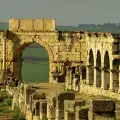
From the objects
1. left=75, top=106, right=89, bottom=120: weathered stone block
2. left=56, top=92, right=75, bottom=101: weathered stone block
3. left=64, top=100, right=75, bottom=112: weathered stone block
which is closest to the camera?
left=75, top=106, right=89, bottom=120: weathered stone block

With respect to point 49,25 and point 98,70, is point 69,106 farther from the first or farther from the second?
point 49,25

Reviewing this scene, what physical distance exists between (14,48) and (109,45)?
10.3 m

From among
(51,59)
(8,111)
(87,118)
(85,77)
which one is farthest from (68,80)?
(87,118)

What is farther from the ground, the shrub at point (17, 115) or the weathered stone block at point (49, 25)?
the weathered stone block at point (49, 25)

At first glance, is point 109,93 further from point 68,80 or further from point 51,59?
point 51,59

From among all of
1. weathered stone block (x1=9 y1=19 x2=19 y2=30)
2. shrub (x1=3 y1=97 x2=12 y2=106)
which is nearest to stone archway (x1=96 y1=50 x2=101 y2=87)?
shrub (x1=3 y1=97 x2=12 y2=106)

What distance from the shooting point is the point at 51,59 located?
4288cm

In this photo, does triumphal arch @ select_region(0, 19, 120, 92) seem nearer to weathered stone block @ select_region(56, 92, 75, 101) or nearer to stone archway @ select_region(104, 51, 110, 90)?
stone archway @ select_region(104, 51, 110, 90)

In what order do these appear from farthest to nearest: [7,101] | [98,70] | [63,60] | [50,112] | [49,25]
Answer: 1. [49,25]
2. [63,60]
3. [98,70]
4. [7,101]
5. [50,112]

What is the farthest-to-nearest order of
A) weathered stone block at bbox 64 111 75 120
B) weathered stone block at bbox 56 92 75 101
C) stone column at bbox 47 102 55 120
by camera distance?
1. stone column at bbox 47 102 55 120
2. weathered stone block at bbox 56 92 75 101
3. weathered stone block at bbox 64 111 75 120

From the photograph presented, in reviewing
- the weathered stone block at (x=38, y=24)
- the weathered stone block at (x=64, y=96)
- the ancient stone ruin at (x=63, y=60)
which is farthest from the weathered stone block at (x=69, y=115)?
the weathered stone block at (x=38, y=24)

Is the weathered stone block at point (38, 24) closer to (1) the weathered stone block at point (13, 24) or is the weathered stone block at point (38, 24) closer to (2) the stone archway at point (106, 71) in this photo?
(1) the weathered stone block at point (13, 24)

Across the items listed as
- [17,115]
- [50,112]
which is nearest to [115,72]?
[17,115]

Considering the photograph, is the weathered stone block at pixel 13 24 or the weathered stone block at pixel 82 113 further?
the weathered stone block at pixel 13 24
